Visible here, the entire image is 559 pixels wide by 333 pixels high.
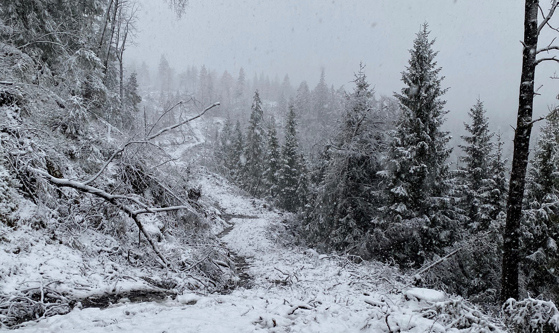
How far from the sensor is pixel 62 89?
8.14 meters

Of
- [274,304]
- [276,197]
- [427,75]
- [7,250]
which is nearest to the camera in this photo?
[7,250]

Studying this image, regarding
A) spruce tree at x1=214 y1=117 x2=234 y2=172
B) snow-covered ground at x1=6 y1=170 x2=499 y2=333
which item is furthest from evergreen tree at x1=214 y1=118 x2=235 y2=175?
snow-covered ground at x1=6 y1=170 x2=499 y2=333

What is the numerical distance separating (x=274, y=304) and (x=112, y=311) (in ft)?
8.15

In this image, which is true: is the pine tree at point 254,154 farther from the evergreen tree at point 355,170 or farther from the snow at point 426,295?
the snow at point 426,295

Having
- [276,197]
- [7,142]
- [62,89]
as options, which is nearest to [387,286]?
[7,142]

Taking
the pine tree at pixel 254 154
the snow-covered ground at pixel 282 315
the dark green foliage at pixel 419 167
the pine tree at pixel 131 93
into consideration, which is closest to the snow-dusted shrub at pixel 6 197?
the snow-covered ground at pixel 282 315

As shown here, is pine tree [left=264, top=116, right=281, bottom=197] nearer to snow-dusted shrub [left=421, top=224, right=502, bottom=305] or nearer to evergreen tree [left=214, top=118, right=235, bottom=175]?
evergreen tree [left=214, top=118, right=235, bottom=175]

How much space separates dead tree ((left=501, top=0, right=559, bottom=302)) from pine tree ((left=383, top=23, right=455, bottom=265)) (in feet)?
24.0

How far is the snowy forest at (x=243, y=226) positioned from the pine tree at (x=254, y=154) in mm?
17986

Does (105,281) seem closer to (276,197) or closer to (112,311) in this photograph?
(112,311)

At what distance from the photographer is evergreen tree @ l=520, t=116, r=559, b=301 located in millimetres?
12086

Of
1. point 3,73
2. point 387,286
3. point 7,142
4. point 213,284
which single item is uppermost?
point 3,73

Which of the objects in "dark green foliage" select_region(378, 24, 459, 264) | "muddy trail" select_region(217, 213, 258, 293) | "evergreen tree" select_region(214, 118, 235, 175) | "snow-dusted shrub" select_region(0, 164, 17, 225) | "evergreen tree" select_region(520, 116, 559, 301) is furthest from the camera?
"evergreen tree" select_region(214, 118, 235, 175)

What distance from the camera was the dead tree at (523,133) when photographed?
209 inches
